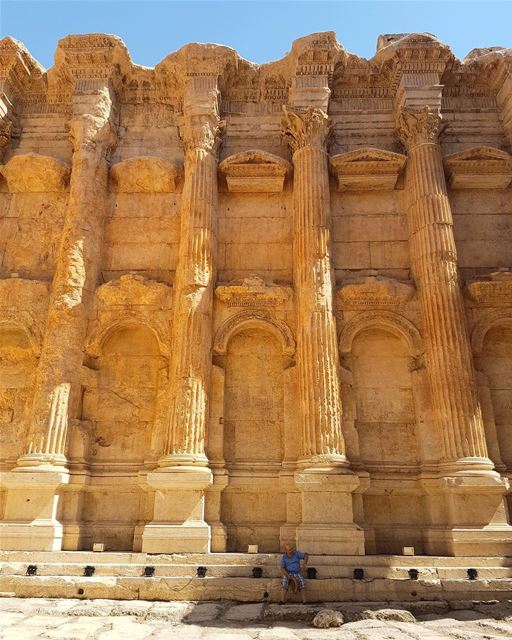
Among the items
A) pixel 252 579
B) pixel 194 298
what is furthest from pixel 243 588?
pixel 194 298

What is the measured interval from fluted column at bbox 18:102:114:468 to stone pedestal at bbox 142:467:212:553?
8.24ft

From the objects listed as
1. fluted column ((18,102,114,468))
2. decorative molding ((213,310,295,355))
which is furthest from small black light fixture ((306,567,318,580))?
fluted column ((18,102,114,468))

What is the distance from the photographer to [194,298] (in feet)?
42.0

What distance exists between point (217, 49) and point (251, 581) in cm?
Result: 1350

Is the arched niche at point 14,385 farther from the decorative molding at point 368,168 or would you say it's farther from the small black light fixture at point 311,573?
the decorative molding at point 368,168

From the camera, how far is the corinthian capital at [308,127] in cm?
1423

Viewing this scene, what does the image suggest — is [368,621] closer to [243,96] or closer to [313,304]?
[313,304]

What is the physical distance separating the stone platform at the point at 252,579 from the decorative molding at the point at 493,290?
6001mm

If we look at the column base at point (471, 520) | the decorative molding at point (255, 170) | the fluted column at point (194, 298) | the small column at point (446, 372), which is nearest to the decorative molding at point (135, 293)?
the fluted column at point (194, 298)

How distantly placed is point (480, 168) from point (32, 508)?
14.2 metres

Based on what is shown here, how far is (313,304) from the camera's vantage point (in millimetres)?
12656

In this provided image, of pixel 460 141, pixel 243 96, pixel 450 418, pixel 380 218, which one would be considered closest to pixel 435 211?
pixel 380 218

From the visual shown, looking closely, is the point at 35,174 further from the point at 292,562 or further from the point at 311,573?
the point at 311,573

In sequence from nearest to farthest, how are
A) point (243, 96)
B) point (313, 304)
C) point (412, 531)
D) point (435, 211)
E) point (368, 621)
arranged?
point (368, 621) < point (412, 531) < point (313, 304) < point (435, 211) < point (243, 96)
